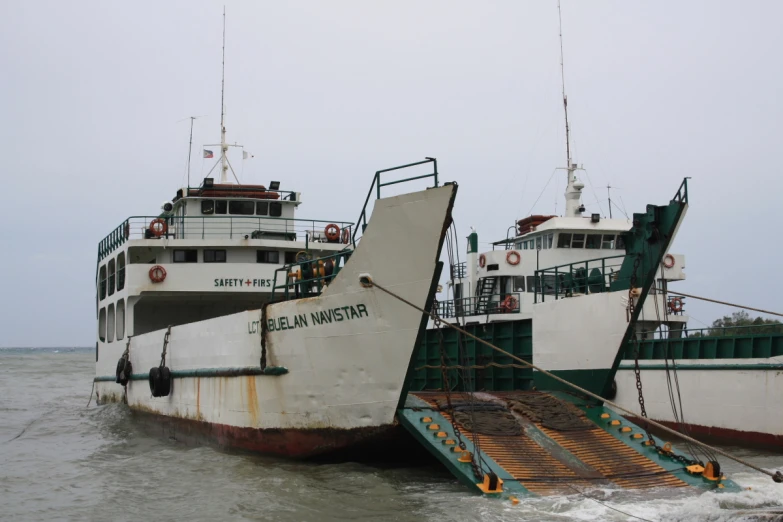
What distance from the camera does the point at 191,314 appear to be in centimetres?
2155

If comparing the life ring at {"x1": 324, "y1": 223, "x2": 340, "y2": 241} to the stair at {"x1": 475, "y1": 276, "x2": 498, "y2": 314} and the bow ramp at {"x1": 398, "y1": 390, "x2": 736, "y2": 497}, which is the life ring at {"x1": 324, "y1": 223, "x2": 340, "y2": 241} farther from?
the bow ramp at {"x1": 398, "y1": 390, "x2": 736, "y2": 497}

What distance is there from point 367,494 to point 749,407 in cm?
868

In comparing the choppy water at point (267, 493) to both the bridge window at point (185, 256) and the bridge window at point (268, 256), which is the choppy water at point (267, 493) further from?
the bridge window at point (268, 256)

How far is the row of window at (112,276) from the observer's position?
66.7ft

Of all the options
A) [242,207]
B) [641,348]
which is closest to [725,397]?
[641,348]

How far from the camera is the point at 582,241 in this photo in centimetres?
2488

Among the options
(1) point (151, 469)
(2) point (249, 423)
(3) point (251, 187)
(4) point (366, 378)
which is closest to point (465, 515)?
(4) point (366, 378)

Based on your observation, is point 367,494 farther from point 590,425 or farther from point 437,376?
point 437,376

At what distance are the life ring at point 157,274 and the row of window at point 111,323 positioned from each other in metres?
2.69

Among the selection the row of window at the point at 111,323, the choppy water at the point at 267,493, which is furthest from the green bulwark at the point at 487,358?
the row of window at the point at 111,323

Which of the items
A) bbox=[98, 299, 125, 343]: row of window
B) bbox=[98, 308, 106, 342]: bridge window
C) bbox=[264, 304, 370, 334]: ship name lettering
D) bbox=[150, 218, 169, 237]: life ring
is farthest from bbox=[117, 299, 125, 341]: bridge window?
bbox=[264, 304, 370, 334]: ship name lettering

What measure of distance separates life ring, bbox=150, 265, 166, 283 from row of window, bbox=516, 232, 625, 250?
1200 cm

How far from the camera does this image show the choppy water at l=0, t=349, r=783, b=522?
9.18m

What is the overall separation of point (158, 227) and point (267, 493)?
30.1 ft
